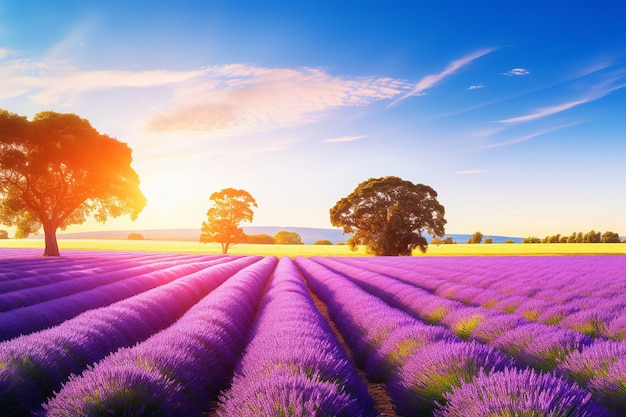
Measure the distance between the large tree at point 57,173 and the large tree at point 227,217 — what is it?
17892mm

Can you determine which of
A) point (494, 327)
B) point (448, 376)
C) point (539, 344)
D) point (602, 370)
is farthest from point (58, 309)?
point (602, 370)

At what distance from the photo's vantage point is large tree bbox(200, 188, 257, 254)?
1850 inches

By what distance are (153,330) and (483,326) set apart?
16.8 feet

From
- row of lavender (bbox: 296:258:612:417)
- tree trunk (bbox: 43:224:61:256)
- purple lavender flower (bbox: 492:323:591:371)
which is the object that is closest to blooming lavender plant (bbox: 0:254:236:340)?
row of lavender (bbox: 296:258:612:417)

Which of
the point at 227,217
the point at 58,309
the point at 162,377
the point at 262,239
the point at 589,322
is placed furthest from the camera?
the point at 262,239

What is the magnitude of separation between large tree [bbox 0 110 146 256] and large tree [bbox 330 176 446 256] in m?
18.3

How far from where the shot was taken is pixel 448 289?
36.5 feet

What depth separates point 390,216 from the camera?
36.1 m

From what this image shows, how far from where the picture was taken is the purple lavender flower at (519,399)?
2209 millimetres

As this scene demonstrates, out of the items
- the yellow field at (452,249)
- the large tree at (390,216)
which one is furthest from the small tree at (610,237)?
the large tree at (390,216)

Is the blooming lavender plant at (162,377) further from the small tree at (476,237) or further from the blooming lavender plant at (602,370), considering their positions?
the small tree at (476,237)

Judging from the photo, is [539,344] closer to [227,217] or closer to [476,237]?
[227,217]

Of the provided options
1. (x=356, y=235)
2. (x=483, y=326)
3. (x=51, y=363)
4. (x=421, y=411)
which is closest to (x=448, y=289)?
(x=483, y=326)

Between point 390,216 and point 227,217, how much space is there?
66.4 ft
